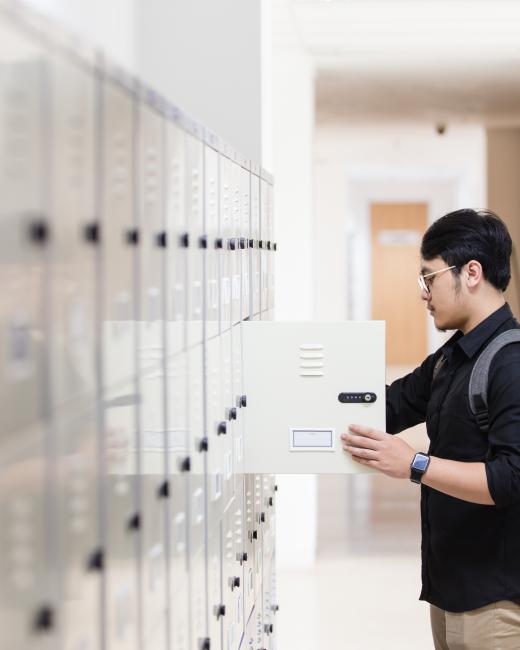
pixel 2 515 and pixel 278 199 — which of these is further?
pixel 278 199

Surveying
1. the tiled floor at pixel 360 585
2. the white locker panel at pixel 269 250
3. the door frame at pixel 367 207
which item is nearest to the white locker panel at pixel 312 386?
the white locker panel at pixel 269 250

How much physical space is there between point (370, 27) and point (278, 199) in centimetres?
117

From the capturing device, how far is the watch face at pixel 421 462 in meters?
2.47

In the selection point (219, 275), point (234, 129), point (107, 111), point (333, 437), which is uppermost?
point (234, 129)

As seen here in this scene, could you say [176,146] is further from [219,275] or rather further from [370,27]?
[370,27]

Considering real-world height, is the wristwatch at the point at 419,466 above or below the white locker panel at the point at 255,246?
below

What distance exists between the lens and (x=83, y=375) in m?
1.28

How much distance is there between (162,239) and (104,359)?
0.39 metres

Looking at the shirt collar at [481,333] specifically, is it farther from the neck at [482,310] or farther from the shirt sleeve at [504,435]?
the shirt sleeve at [504,435]

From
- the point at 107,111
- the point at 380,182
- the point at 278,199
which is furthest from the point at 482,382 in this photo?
the point at 380,182

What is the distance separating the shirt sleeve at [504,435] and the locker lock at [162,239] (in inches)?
41.2

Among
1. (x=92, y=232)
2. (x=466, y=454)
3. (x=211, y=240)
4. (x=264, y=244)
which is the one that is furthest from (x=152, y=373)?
(x=264, y=244)

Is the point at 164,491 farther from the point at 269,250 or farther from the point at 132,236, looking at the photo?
the point at 269,250

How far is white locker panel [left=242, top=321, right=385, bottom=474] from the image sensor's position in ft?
8.95
